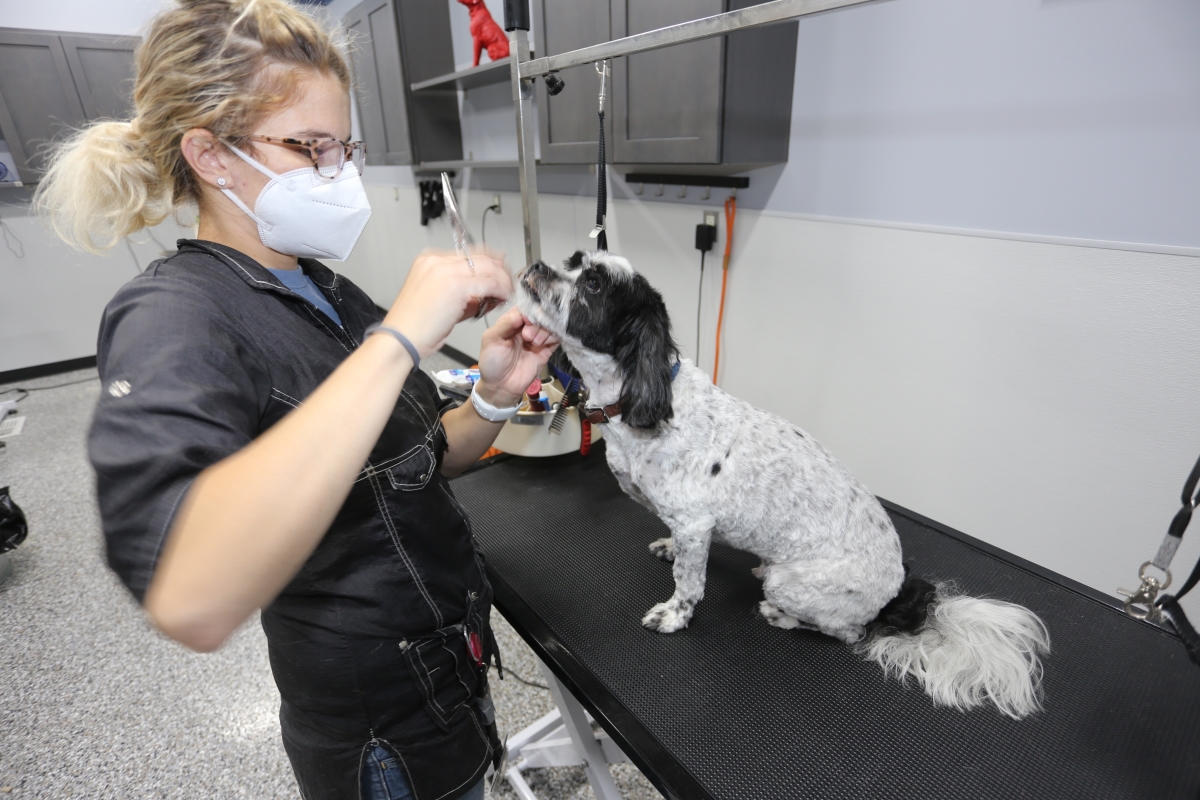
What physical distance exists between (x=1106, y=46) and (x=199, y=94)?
5.96ft

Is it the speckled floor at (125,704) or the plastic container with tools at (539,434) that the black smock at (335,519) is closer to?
the plastic container with tools at (539,434)

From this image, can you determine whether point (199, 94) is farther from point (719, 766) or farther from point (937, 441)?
point (937, 441)

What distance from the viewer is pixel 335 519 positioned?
772 millimetres

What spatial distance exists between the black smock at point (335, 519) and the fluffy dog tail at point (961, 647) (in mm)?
807

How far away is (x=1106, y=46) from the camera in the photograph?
1.28 meters

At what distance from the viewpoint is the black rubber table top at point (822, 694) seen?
2.84 ft

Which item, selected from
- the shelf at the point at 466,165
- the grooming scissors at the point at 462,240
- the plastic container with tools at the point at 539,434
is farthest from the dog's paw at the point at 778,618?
the shelf at the point at 466,165

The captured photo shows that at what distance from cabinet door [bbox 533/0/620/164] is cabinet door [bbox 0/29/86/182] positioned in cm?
386

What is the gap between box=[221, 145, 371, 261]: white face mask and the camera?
30.7 inches

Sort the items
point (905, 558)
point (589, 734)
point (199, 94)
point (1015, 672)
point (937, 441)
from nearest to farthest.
Answer: point (199, 94) → point (1015, 672) → point (589, 734) → point (905, 558) → point (937, 441)

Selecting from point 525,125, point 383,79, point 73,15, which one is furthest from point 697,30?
point 73,15

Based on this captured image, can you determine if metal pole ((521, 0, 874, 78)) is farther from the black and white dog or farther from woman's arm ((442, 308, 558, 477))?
woman's arm ((442, 308, 558, 477))

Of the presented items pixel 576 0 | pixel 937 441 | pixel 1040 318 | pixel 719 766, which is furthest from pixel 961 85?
pixel 719 766

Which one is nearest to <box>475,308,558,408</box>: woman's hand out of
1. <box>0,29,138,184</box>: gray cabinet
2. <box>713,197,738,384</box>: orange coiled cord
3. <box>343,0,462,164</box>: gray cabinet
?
<box>713,197,738,384</box>: orange coiled cord
